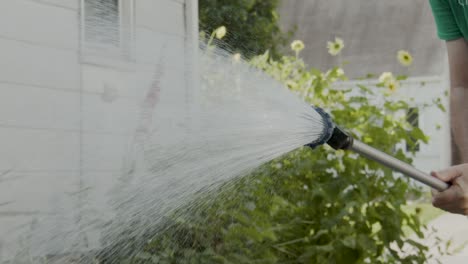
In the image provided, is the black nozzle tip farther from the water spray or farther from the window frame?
the window frame

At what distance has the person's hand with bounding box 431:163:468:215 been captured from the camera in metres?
1.54

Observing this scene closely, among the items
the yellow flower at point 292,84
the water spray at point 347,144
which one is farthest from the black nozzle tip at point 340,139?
the yellow flower at point 292,84

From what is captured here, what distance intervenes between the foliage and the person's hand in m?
7.43

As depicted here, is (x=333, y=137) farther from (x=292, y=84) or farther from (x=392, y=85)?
(x=392, y=85)

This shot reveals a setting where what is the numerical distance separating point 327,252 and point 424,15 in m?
11.9

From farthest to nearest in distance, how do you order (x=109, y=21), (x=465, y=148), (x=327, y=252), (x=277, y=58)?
(x=277, y=58) → (x=109, y=21) → (x=327, y=252) → (x=465, y=148)

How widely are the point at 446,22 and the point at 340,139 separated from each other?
32.7 inches

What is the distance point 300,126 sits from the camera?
4.72 feet

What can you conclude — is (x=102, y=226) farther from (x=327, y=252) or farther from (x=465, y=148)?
(x=465, y=148)

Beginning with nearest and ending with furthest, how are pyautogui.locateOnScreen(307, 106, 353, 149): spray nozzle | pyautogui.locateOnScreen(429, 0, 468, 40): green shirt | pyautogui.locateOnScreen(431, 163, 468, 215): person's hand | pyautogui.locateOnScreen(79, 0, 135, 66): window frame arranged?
1. pyautogui.locateOnScreen(307, 106, 353, 149): spray nozzle
2. pyautogui.locateOnScreen(431, 163, 468, 215): person's hand
3. pyautogui.locateOnScreen(429, 0, 468, 40): green shirt
4. pyautogui.locateOnScreen(79, 0, 135, 66): window frame

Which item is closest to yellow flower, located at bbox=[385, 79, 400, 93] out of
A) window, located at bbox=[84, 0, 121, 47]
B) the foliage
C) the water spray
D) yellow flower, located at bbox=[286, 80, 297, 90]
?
yellow flower, located at bbox=[286, 80, 297, 90]

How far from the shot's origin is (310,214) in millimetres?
2543

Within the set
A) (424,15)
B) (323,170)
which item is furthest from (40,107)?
(424,15)

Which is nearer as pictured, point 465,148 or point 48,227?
point 465,148
